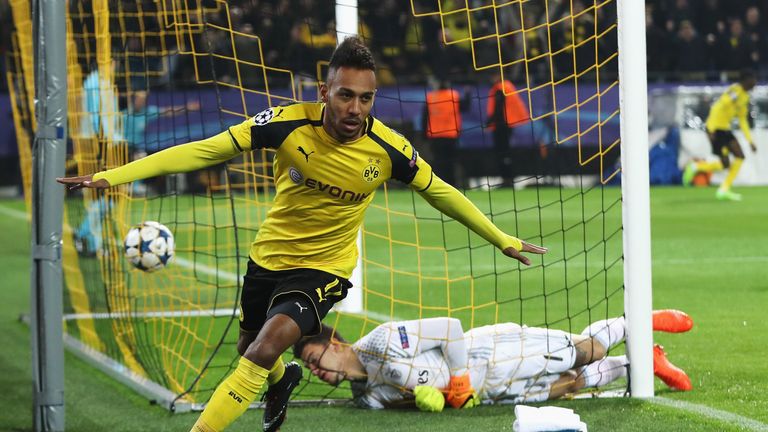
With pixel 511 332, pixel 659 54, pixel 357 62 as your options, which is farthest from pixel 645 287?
pixel 659 54

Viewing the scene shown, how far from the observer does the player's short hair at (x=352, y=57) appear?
4.53 meters

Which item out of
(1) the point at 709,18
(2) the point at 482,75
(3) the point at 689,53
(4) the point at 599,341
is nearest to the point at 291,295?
(4) the point at 599,341

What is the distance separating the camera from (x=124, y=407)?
248 inches

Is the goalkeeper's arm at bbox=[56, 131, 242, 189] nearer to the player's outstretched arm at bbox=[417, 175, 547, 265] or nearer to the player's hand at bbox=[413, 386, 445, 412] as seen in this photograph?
the player's outstretched arm at bbox=[417, 175, 547, 265]

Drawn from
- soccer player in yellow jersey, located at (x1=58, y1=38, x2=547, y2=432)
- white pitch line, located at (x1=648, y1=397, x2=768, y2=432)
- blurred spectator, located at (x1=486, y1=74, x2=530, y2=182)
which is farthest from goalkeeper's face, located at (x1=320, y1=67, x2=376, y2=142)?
blurred spectator, located at (x1=486, y1=74, x2=530, y2=182)

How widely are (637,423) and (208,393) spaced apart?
2.42m

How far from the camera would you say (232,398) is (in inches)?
175

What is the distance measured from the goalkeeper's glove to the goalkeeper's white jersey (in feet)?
0.17

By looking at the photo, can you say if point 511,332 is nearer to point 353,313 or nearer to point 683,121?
point 353,313

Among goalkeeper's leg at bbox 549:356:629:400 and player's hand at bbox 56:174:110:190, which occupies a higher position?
player's hand at bbox 56:174:110:190

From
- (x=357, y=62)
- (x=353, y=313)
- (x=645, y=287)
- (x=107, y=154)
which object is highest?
(x=357, y=62)

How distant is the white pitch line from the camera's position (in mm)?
5184

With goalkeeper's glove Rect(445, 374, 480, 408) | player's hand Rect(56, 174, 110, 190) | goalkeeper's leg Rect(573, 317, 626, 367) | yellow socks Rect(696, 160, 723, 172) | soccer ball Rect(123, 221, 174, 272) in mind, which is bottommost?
yellow socks Rect(696, 160, 723, 172)

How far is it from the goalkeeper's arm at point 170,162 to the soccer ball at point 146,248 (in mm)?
2999
